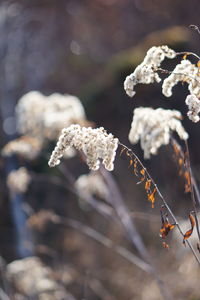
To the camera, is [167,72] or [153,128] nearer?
[167,72]

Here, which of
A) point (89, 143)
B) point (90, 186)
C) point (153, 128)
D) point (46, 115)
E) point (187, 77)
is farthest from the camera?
point (90, 186)

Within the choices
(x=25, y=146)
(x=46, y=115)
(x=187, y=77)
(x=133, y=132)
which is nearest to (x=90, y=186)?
(x=25, y=146)

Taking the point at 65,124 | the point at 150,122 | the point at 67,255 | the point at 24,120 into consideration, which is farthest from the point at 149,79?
the point at 67,255

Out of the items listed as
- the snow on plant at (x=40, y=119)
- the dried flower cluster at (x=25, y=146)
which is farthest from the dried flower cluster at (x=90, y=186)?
the dried flower cluster at (x=25, y=146)

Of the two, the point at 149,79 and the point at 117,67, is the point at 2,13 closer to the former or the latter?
the point at 117,67

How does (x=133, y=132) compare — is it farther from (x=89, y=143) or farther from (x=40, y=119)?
(x=40, y=119)

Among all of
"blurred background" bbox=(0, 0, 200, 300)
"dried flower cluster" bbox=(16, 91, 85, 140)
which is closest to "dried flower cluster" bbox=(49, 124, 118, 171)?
"blurred background" bbox=(0, 0, 200, 300)

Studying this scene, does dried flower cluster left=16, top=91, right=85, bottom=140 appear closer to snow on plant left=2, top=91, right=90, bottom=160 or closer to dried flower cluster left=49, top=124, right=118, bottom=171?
snow on plant left=2, top=91, right=90, bottom=160
